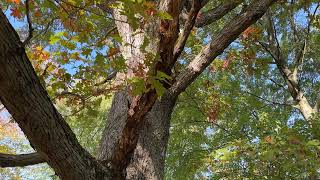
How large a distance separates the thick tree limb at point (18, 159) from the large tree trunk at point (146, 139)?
60 centimetres

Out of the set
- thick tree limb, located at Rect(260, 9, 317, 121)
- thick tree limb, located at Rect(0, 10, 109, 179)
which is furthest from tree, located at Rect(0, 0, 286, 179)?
thick tree limb, located at Rect(260, 9, 317, 121)

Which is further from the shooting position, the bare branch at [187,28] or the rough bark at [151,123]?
the rough bark at [151,123]

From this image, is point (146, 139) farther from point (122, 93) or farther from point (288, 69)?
point (288, 69)

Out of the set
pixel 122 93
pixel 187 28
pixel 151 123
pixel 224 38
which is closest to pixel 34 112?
pixel 187 28

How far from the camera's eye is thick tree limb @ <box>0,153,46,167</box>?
307 centimetres

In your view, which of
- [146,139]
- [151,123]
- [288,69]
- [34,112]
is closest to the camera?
[34,112]

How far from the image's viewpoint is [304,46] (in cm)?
983

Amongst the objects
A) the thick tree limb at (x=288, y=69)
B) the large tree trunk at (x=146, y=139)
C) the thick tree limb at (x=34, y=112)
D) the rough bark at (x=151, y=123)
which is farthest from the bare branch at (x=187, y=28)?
the thick tree limb at (x=288, y=69)

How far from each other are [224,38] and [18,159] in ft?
7.65

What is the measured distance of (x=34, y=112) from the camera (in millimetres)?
2191

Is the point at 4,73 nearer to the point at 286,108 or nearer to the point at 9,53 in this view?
the point at 9,53

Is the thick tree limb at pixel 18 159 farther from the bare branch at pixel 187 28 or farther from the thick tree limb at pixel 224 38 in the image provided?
the thick tree limb at pixel 224 38

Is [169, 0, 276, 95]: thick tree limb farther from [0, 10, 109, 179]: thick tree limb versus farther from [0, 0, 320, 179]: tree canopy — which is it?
[0, 10, 109, 179]: thick tree limb

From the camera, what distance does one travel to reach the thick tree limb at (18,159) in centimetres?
307
